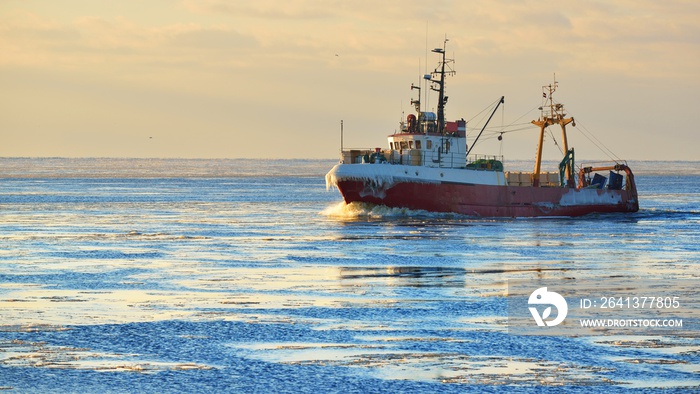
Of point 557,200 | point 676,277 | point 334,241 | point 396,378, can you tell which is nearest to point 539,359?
point 396,378

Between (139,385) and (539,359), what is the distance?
7571 millimetres

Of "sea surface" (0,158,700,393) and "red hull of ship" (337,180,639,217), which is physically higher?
"red hull of ship" (337,180,639,217)

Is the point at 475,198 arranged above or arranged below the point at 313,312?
above

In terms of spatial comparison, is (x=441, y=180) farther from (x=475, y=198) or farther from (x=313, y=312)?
(x=313, y=312)

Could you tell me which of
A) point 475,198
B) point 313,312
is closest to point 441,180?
point 475,198

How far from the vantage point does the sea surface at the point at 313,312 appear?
58.5ft

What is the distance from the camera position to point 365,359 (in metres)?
19.0

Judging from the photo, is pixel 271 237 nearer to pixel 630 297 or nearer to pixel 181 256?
pixel 181 256

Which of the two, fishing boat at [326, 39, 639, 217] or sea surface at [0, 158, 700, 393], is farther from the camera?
fishing boat at [326, 39, 639, 217]

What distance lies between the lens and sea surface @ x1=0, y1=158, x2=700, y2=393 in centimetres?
1783

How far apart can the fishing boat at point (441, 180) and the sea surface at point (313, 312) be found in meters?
8.56

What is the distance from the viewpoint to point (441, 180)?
198 feet

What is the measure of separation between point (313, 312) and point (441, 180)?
3688cm

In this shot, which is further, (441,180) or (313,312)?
(441,180)
